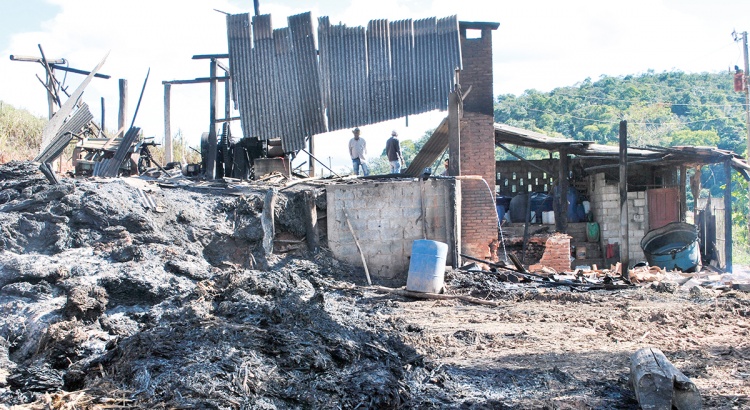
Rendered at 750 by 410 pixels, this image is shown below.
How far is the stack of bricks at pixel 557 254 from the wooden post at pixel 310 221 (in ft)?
19.2

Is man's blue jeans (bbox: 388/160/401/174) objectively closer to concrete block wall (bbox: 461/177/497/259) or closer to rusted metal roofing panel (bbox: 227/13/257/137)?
concrete block wall (bbox: 461/177/497/259)

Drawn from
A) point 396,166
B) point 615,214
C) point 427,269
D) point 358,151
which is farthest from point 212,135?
point 615,214

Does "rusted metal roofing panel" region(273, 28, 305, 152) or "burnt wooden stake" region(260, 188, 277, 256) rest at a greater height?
"rusted metal roofing panel" region(273, 28, 305, 152)

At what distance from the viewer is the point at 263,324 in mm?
7234

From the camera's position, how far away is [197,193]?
1207 cm

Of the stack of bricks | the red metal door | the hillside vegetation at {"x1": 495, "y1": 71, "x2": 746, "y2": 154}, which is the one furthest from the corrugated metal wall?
the hillside vegetation at {"x1": 495, "y1": 71, "x2": 746, "y2": 154}

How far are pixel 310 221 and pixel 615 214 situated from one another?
9.05 meters

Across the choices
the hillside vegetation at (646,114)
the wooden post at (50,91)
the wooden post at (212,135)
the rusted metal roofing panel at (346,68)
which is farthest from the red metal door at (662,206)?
the hillside vegetation at (646,114)

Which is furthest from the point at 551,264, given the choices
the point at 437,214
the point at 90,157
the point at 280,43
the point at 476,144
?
the point at 90,157

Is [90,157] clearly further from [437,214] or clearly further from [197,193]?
[437,214]

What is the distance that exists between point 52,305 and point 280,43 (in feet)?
24.3

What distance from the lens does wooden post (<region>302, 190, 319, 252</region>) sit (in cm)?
1231

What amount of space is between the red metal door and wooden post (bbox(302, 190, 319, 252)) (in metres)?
9.93

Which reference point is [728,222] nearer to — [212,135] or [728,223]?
[728,223]
